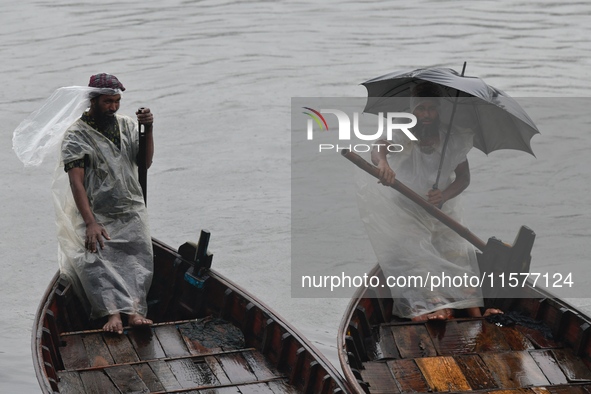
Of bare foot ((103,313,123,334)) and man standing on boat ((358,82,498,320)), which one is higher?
man standing on boat ((358,82,498,320))

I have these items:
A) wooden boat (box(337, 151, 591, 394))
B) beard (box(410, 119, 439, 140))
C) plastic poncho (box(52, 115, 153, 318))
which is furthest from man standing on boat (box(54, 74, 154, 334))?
beard (box(410, 119, 439, 140))

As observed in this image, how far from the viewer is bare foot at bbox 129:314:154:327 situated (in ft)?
22.4

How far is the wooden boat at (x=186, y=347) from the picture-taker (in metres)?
6.16

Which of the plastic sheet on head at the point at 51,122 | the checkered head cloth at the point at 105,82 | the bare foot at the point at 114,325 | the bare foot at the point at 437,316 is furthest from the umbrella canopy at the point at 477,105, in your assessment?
the bare foot at the point at 114,325

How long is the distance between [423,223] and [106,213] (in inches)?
87.1

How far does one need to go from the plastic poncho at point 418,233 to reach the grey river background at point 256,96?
6.79ft

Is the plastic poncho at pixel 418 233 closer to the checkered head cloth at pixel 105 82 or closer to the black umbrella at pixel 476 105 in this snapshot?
the black umbrella at pixel 476 105

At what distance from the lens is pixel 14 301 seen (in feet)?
32.9

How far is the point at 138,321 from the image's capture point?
269 inches

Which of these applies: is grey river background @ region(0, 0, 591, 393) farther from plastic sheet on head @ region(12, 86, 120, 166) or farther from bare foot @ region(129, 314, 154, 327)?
plastic sheet on head @ region(12, 86, 120, 166)

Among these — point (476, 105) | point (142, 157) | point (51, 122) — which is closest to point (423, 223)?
point (476, 105)

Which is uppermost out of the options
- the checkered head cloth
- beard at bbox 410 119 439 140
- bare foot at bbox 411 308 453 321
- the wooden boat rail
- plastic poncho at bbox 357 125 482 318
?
the checkered head cloth

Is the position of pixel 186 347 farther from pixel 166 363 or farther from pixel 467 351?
pixel 467 351

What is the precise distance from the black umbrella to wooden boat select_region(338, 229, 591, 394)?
2.32ft
